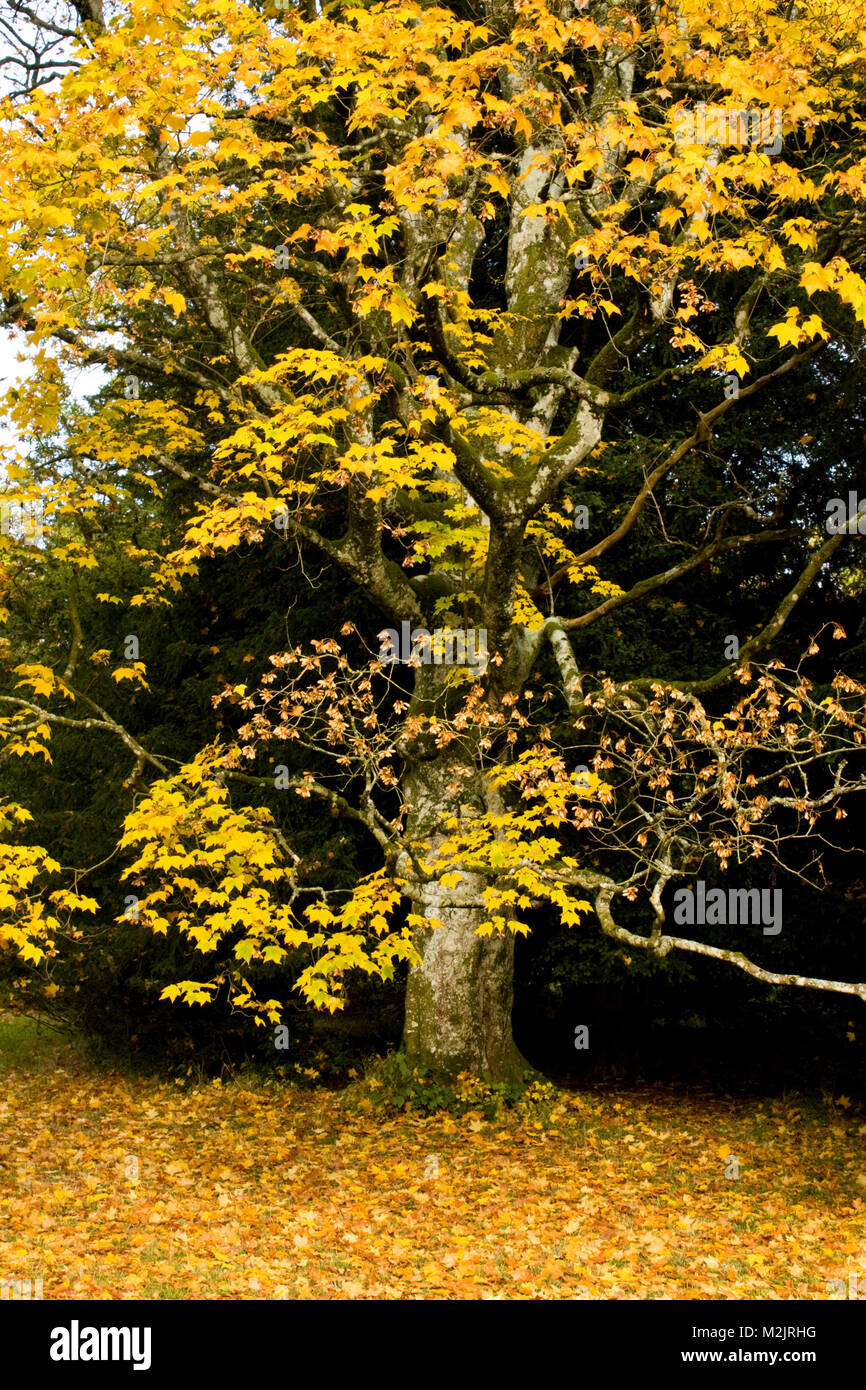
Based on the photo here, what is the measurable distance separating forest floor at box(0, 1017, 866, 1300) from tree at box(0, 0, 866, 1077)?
1253mm

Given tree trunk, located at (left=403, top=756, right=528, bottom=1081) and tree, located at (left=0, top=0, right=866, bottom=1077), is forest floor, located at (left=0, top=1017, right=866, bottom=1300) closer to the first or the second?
tree trunk, located at (left=403, top=756, right=528, bottom=1081)

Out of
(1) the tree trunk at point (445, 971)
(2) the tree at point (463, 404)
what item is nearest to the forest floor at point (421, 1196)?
(1) the tree trunk at point (445, 971)

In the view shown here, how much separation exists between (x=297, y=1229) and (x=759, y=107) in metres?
7.95

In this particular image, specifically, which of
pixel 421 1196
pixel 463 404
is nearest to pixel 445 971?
pixel 421 1196

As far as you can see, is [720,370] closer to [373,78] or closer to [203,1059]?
[373,78]

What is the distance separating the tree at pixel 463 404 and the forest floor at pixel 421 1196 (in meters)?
1.25

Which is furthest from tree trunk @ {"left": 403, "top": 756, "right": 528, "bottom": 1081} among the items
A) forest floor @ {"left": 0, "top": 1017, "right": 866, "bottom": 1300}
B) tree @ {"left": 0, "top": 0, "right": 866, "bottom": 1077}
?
forest floor @ {"left": 0, "top": 1017, "right": 866, "bottom": 1300}

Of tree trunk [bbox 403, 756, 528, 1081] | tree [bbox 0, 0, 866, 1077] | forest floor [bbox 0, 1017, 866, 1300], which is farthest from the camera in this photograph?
tree trunk [bbox 403, 756, 528, 1081]

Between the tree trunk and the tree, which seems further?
the tree trunk

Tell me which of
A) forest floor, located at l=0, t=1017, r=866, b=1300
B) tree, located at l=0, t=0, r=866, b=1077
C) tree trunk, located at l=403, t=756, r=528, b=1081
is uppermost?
tree, located at l=0, t=0, r=866, b=1077

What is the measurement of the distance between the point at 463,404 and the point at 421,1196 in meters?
5.73

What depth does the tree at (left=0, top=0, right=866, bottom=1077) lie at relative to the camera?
7562 mm

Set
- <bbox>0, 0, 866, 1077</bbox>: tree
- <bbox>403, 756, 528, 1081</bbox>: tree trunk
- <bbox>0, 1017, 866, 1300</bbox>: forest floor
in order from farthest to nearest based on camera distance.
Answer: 1. <bbox>403, 756, 528, 1081</bbox>: tree trunk
2. <bbox>0, 0, 866, 1077</bbox>: tree
3. <bbox>0, 1017, 866, 1300</bbox>: forest floor

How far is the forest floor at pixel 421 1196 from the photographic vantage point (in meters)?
6.63
